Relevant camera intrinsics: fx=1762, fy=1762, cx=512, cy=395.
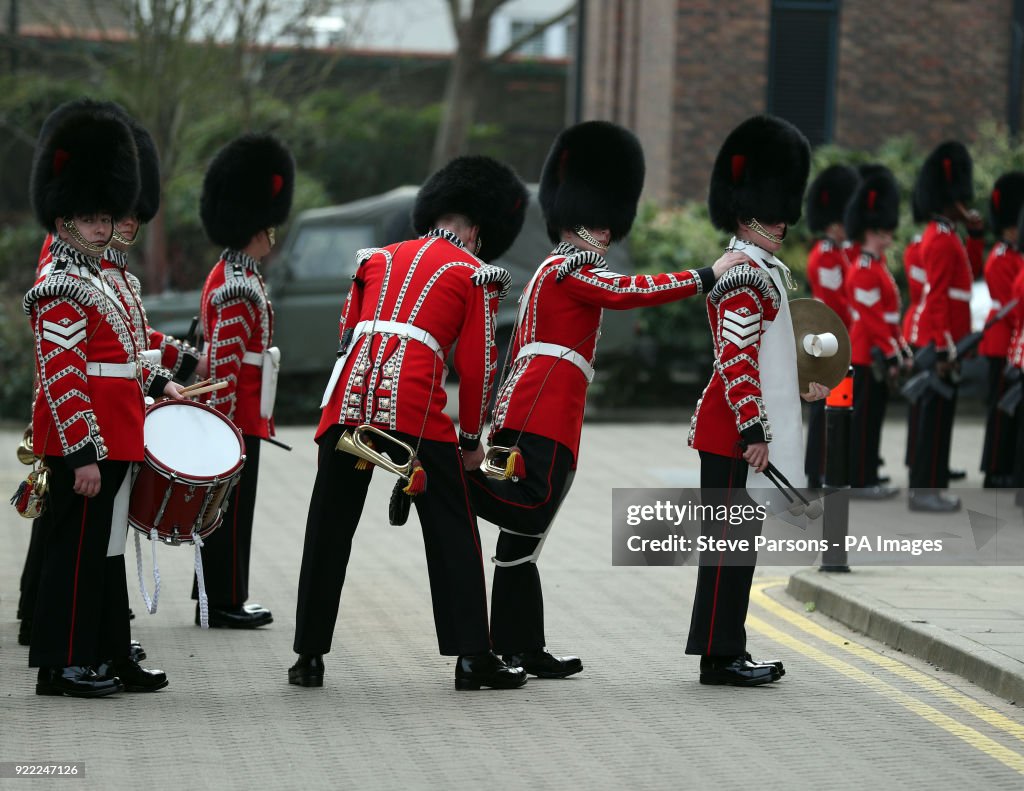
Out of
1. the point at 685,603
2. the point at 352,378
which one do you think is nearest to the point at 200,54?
the point at 685,603

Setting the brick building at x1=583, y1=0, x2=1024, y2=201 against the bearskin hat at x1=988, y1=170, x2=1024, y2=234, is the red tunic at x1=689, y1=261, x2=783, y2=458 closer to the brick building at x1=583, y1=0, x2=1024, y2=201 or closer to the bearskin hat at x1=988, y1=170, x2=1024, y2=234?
the bearskin hat at x1=988, y1=170, x2=1024, y2=234

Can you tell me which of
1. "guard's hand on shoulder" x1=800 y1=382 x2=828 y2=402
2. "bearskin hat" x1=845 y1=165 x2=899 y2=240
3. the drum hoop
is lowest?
the drum hoop

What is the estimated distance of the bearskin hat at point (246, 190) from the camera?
8227mm

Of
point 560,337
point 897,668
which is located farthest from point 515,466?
point 897,668

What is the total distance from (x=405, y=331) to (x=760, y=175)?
61.1 inches

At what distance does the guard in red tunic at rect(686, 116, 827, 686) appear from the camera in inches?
256

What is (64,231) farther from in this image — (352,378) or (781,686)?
(781,686)

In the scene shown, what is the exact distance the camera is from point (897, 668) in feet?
23.7

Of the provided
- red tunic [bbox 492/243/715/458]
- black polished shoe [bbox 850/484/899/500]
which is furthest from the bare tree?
red tunic [bbox 492/243/715/458]

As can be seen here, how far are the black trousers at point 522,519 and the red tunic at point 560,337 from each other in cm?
7

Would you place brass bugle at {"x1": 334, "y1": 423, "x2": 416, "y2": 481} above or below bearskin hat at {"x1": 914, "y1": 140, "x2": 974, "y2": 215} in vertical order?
below

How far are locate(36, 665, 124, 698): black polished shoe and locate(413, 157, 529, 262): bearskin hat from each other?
2.09 m

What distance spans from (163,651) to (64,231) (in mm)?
1912

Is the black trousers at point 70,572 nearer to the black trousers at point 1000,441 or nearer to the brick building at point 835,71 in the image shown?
the black trousers at point 1000,441
